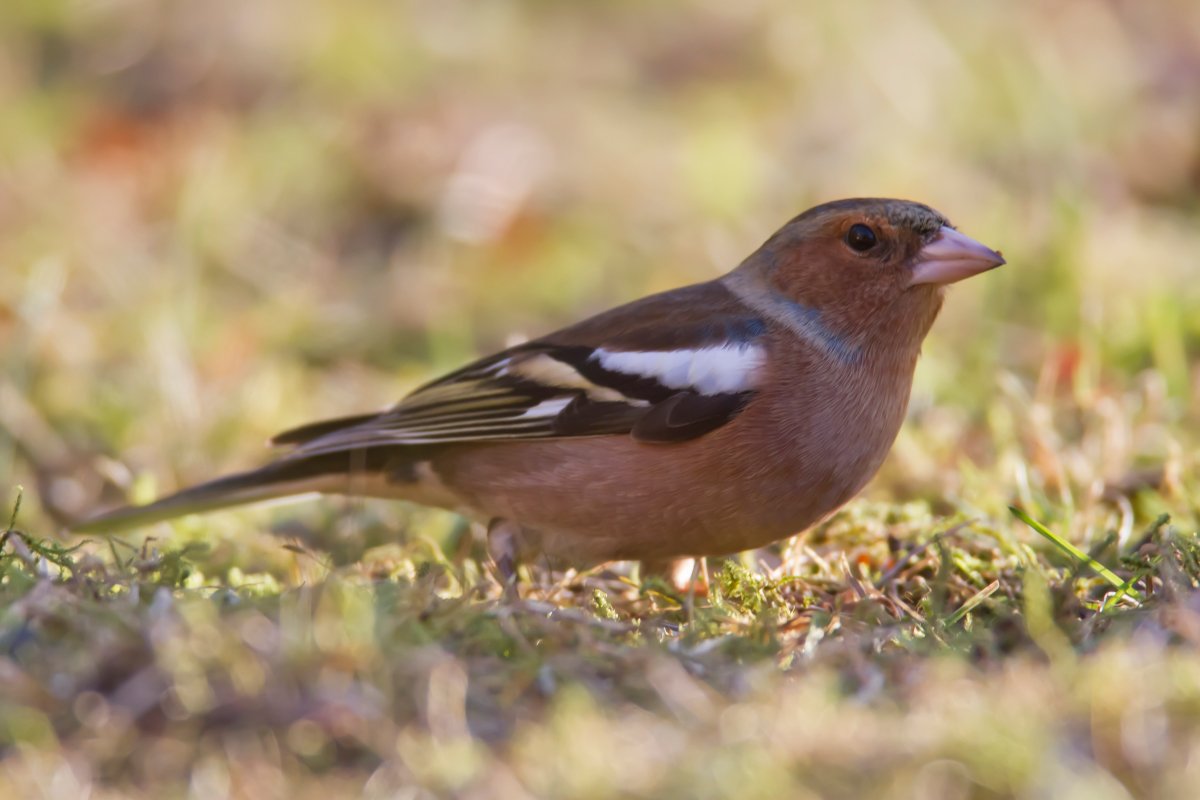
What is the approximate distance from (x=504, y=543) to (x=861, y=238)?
5.19ft

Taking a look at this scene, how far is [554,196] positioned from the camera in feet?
25.9

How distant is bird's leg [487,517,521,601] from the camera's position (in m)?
3.99

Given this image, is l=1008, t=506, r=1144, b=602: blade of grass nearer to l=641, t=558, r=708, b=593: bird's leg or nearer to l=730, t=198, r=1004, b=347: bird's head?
l=730, t=198, r=1004, b=347: bird's head

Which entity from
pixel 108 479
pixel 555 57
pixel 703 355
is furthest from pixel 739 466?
pixel 555 57

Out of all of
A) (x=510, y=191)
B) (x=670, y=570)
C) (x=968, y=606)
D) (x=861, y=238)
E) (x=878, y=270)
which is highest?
(x=510, y=191)

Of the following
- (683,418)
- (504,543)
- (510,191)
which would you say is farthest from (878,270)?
(510,191)

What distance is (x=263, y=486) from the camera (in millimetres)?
4223

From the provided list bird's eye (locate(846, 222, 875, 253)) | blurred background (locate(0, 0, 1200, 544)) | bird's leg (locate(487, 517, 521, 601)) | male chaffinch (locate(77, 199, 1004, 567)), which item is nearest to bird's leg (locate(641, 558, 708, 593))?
male chaffinch (locate(77, 199, 1004, 567))

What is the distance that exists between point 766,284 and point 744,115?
5.47 meters

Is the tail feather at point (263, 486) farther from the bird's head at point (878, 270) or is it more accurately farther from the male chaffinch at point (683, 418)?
the bird's head at point (878, 270)

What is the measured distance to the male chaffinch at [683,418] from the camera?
3502 mm

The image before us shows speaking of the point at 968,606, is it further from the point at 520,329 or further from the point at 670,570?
the point at 520,329

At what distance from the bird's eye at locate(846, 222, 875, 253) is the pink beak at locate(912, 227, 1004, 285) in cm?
17

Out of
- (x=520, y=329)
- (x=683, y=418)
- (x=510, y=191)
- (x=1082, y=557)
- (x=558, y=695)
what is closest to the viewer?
(x=558, y=695)
